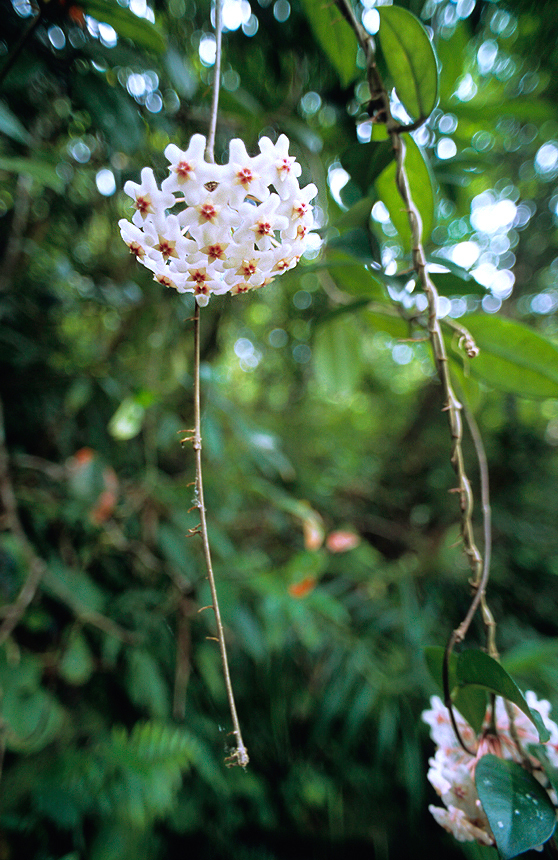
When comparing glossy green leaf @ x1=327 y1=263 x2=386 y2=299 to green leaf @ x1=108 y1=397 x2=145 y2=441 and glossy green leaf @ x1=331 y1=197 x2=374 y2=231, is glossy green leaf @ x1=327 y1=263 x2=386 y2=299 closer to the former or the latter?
glossy green leaf @ x1=331 y1=197 x2=374 y2=231

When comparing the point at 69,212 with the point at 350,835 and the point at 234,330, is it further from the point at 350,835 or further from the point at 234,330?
the point at 350,835

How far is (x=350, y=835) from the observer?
1.16 m

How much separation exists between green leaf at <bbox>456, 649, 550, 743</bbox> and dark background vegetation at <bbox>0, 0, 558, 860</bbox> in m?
0.20

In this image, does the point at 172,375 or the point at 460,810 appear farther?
the point at 172,375

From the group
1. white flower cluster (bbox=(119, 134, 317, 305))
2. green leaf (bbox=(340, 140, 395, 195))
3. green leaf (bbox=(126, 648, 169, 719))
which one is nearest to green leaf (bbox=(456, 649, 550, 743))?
white flower cluster (bbox=(119, 134, 317, 305))

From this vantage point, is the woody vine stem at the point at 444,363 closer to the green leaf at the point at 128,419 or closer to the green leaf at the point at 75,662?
the green leaf at the point at 128,419

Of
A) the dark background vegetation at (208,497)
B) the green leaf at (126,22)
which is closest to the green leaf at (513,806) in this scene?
the dark background vegetation at (208,497)

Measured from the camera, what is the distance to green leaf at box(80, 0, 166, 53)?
1.40 feet

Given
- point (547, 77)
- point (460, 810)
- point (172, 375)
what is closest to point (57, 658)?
point (172, 375)

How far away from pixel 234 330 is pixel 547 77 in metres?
1.08

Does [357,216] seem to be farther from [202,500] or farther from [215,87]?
[202,500]

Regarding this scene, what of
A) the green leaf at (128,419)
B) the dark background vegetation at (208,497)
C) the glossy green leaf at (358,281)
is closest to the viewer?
the glossy green leaf at (358,281)

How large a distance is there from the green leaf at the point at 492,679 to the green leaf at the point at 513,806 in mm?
56

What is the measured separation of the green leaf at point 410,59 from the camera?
1.16ft
